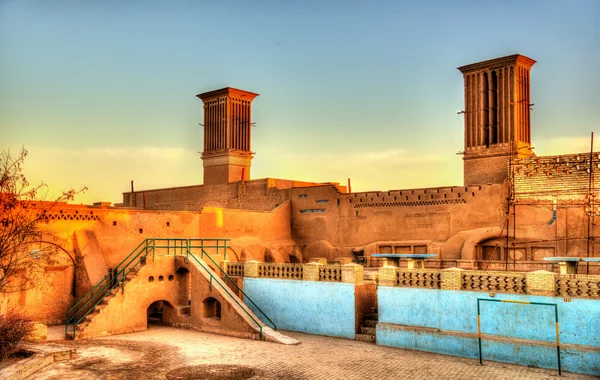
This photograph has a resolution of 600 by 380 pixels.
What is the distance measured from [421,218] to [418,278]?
529 inches

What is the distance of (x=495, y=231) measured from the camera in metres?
27.1

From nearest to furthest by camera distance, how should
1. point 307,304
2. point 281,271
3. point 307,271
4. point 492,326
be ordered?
point 492,326 < point 307,304 < point 307,271 < point 281,271

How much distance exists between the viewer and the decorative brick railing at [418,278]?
Answer: 639 inches

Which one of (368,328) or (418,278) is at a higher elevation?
(418,278)

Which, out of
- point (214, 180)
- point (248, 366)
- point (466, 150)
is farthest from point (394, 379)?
point (214, 180)

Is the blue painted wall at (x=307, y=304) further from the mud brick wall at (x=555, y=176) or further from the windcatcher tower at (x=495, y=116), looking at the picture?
the windcatcher tower at (x=495, y=116)

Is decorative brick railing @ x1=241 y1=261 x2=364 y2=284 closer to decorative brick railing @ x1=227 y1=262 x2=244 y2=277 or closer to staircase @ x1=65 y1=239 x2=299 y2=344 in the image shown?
decorative brick railing @ x1=227 y1=262 x2=244 y2=277

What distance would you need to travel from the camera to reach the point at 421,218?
29766mm

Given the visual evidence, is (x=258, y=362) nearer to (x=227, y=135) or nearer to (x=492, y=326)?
(x=492, y=326)

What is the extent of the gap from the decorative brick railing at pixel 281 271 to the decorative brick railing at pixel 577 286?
815 centimetres

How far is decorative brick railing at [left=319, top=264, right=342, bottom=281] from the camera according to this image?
1842 cm

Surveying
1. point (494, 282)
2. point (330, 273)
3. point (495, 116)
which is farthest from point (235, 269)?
point (495, 116)

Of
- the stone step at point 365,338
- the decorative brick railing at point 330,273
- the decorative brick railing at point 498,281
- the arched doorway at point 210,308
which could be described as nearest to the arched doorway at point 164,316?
the arched doorway at point 210,308

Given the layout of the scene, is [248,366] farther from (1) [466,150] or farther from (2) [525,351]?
(1) [466,150]
